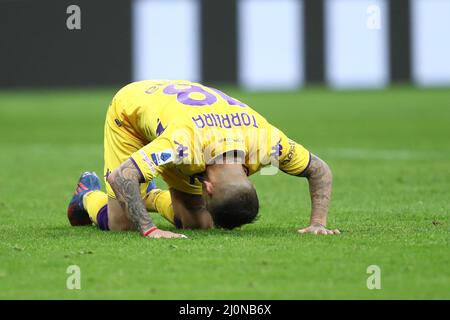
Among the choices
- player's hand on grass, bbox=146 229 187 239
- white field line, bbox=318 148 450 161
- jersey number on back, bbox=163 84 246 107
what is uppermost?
jersey number on back, bbox=163 84 246 107

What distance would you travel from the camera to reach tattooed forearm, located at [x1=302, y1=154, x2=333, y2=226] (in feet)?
26.2

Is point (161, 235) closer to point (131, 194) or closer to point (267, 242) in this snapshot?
point (131, 194)

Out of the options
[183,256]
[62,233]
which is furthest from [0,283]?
[62,233]

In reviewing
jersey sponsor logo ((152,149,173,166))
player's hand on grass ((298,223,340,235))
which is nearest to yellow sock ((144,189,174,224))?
player's hand on grass ((298,223,340,235))

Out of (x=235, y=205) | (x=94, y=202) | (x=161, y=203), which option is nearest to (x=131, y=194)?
(x=235, y=205)

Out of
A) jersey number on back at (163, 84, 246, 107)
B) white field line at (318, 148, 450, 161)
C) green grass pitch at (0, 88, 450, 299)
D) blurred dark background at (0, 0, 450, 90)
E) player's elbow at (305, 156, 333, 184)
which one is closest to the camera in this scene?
green grass pitch at (0, 88, 450, 299)

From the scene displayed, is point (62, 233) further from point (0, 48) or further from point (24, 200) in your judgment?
point (0, 48)

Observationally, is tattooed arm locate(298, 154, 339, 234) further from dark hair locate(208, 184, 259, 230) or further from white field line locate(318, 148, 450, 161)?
white field line locate(318, 148, 450, 161)

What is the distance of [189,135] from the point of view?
7480 millimetres

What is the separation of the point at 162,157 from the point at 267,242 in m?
0.93

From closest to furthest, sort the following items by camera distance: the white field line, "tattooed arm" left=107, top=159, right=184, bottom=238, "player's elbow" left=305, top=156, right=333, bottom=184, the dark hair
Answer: the dark hair, "tattooed arm" left=107, top=159, right=184, bottom=238, "player's elbow" left=305, top=156, right=333, bottom=184, the white field line

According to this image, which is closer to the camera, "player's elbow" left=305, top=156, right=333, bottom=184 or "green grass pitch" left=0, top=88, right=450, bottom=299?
"green grass pitch" left=0, top=88, right=450, bottom=299

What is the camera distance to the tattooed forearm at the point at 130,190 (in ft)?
24.6

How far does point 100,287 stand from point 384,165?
8386mm
